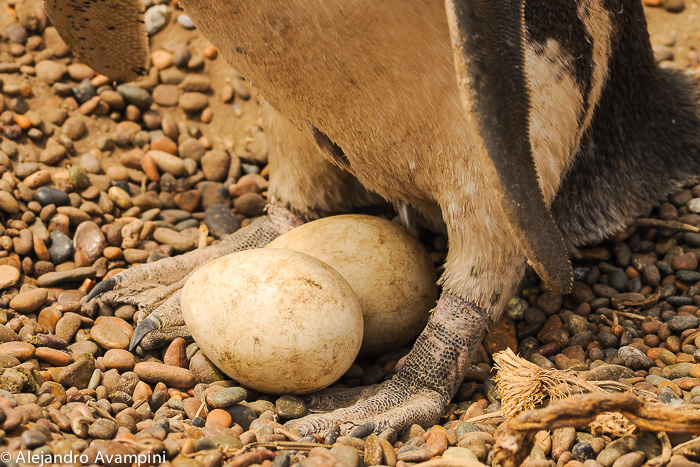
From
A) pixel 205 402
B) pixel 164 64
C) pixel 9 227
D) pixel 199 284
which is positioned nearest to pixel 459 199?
pixel 199 284

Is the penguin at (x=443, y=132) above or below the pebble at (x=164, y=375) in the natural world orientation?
above

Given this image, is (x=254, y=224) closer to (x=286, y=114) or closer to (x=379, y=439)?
(x=286, y=114)

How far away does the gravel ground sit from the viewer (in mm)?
1640

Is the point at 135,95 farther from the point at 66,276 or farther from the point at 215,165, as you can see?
the point at 66,276

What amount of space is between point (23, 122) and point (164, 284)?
1.00 metres

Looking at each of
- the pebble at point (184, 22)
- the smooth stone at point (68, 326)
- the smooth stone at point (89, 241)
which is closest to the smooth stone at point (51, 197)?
the smooth stone at point (89, 241)


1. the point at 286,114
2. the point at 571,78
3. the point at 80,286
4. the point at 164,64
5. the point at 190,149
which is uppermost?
the point at 571,78

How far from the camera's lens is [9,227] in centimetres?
246

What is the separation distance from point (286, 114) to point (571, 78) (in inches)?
32.0

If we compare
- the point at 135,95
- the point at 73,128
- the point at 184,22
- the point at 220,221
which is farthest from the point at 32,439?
the point at 184,22

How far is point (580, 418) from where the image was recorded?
148 centimetres

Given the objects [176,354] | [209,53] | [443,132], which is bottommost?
[176,354]

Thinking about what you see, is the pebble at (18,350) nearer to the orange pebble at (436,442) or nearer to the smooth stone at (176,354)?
the smooth stone at (176,354)

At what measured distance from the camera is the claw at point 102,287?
7.45 feet
